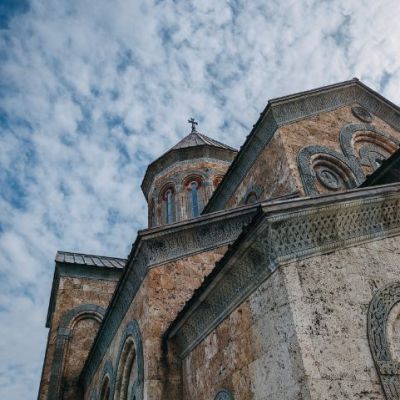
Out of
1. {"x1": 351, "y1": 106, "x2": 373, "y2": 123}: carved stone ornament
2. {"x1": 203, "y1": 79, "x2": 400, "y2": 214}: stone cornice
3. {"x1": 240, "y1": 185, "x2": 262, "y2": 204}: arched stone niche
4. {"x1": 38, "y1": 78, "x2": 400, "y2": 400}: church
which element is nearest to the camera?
{"x1": 38, "y1": 78, "x2": 400, "y2": 400}: church

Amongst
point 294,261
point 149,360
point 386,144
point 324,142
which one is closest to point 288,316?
point 294,261

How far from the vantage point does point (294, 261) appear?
358cm

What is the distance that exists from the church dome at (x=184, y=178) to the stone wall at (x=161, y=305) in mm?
6979

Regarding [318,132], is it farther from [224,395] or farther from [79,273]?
[79,273]

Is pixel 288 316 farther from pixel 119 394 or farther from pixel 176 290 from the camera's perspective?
pixel 119 394

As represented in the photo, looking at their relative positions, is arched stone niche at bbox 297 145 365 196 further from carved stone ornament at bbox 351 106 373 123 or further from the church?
carved stone ornament at bbox 351 106 373 123

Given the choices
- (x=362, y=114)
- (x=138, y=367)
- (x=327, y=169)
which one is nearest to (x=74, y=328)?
(x=138, y=367)

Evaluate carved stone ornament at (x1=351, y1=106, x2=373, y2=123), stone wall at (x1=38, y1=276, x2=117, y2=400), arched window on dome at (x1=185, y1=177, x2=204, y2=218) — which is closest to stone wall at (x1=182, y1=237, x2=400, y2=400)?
carved stone ornament at (x1=351, y1=106, x2=373, y2=123)

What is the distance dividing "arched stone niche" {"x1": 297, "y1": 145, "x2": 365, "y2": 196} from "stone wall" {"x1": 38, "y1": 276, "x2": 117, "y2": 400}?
8.55 m

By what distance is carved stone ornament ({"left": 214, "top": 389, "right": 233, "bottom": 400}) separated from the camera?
161 inches

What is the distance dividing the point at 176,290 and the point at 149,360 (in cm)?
102

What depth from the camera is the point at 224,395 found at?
13.8ft

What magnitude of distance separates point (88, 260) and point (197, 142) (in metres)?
5.67

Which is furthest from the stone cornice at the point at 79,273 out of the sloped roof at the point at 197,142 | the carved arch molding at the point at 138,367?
the carved arch molding at the point at 138,367
